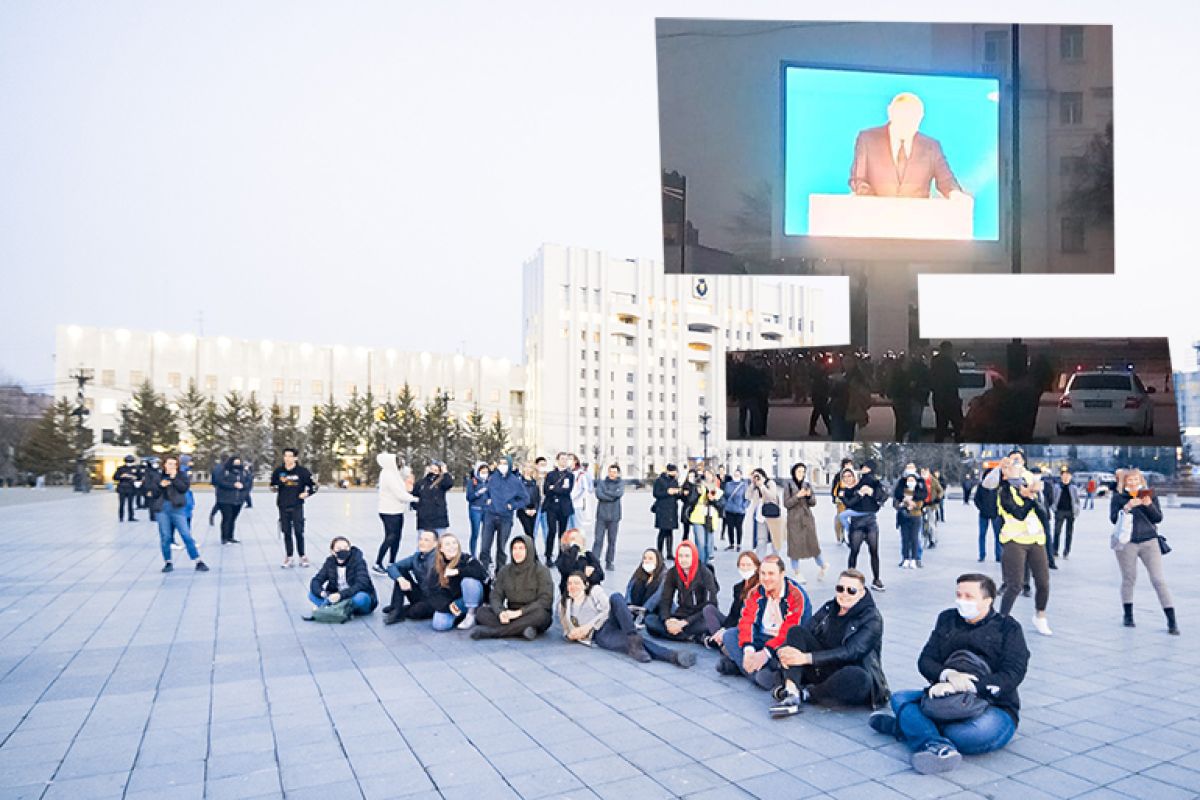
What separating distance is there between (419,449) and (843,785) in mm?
60297

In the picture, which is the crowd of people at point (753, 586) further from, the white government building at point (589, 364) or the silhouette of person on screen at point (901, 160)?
the white government building at point (589, 364)

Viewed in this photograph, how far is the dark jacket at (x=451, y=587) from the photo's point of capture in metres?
7.82

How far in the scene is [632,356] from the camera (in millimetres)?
83938

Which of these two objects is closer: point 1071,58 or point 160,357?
point 1071,58

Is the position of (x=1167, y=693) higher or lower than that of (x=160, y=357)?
lower

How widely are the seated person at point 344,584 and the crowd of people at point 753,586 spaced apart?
0.02 m

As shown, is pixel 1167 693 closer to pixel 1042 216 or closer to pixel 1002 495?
pixel 1002 495

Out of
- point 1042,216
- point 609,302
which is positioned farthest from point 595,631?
point 609,302

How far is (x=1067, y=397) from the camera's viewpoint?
10594mm

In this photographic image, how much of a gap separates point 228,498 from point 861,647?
13600 mm

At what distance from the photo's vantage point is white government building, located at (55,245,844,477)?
67438mm

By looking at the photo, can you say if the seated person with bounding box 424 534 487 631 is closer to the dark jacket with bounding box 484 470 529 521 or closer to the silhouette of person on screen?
the dark jacket with bounding box 484 470 529 521

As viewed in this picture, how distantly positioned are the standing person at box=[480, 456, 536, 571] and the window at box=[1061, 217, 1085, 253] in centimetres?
906

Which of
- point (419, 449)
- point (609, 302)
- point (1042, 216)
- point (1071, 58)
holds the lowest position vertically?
point (419, 449)
